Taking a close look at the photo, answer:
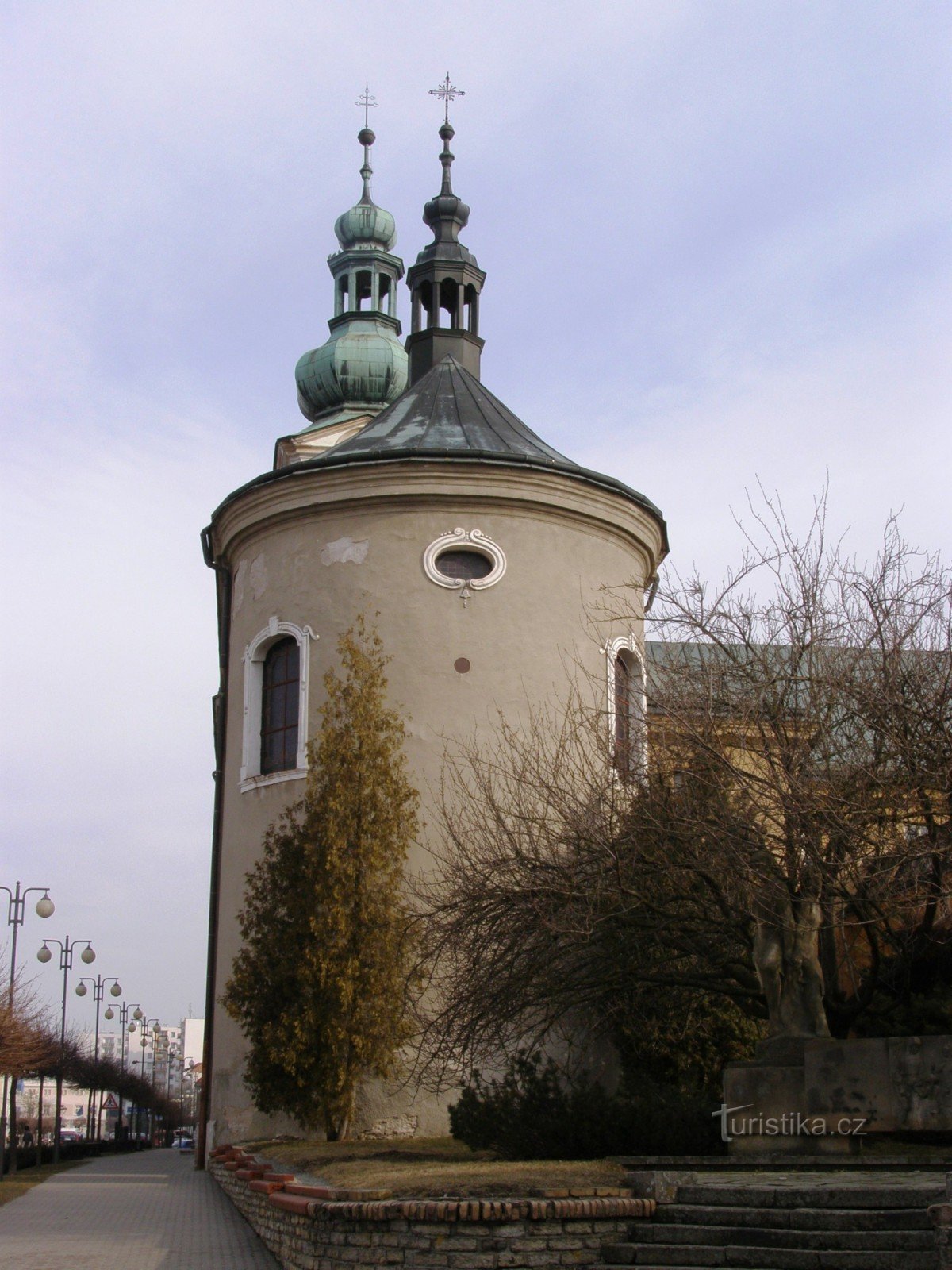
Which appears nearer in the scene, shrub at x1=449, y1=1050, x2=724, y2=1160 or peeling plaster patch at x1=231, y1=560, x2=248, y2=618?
shrub at x1=449, y1=1050, x2=724, y2=1160

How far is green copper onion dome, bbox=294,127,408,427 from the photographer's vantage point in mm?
40344

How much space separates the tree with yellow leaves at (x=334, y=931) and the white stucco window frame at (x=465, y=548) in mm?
1795

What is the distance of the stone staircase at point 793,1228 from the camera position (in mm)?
8484

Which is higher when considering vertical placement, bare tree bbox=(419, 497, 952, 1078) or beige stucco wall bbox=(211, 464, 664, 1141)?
beige stucco wall bbox=(211, 464, 664, 1141)

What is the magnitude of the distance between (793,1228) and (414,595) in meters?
12.1

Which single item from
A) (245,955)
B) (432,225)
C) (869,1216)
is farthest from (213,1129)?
(432,225)

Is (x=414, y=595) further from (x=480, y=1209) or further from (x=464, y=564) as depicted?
(x=480, y=1209)

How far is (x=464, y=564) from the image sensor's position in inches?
802

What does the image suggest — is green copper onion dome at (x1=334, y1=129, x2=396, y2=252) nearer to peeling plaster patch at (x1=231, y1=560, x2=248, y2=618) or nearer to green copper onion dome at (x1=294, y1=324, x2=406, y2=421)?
green copper onion dome at (x1=294, y1=324, x2=406, y2=421)

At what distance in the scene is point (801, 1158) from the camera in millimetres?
11586

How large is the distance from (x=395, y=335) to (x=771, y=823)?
95.1ft

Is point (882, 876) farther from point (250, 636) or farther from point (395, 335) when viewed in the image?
point (395, 335)

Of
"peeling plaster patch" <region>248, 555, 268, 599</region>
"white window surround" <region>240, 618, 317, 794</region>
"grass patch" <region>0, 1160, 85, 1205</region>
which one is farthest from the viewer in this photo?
"grass patch" <region>0, 1160, 85, 1205</region>

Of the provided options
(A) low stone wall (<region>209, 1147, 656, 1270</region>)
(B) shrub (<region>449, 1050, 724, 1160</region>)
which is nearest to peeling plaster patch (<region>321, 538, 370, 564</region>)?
(B) shrub (<region>449, 1050, 724, 1160</region>)
